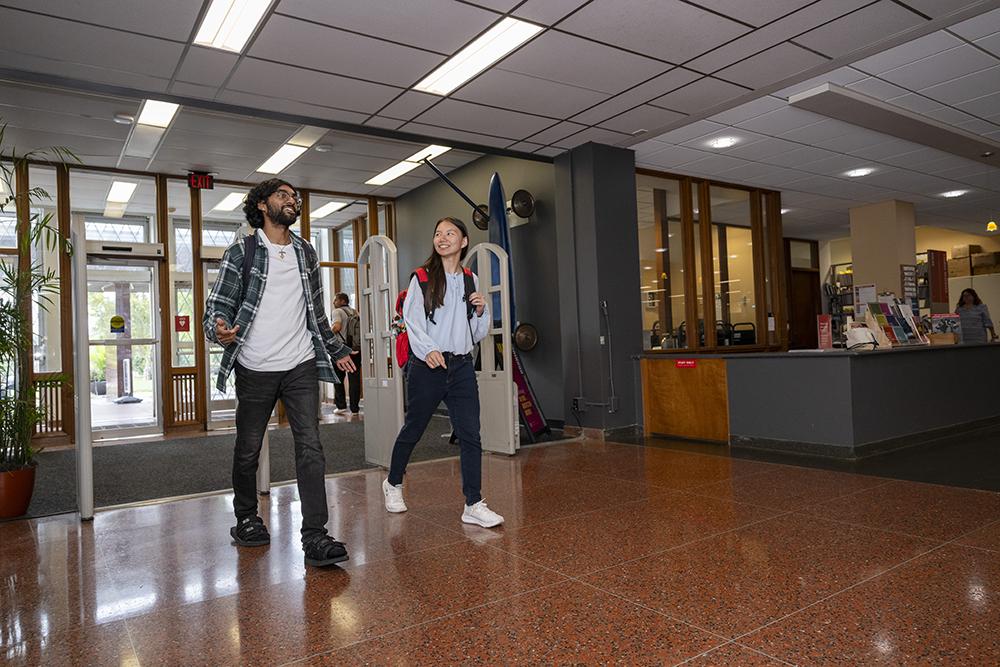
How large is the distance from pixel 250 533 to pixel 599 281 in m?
4.04

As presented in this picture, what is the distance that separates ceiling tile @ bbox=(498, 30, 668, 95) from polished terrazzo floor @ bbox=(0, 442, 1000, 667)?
9.11 ft

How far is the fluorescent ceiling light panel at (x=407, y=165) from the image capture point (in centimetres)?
724

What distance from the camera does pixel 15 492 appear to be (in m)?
3.73

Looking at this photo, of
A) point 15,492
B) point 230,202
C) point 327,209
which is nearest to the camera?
point 15,492

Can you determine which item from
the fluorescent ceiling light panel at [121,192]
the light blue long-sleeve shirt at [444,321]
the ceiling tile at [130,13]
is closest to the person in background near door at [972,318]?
the light blue long-sleeve shirt at [444,321]

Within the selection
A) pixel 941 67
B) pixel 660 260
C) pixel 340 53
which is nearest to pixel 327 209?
pixel 660 260

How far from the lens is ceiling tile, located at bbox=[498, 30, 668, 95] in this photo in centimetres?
429

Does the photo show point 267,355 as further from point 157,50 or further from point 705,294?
point 705,294

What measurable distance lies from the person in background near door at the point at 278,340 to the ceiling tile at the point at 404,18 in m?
1.36

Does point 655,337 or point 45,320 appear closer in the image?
point 45,320

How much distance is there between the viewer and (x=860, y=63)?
193 inches

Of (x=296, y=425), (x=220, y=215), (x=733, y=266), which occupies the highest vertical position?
(x=220, y=215)

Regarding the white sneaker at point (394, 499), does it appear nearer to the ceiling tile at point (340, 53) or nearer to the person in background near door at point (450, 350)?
the person in background near door at point (450, 350)

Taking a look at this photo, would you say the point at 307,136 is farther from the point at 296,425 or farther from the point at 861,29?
the point at 861,29
